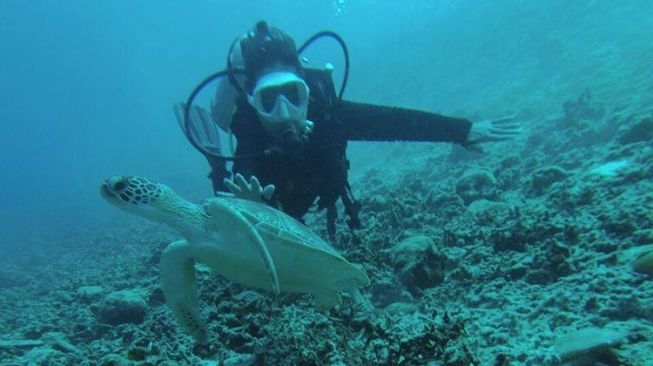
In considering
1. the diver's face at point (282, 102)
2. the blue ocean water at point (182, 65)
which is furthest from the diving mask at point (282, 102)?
the blue ocean water at point (182, 65)

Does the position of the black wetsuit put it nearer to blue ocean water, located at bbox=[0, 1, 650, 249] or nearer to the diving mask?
the diving mask

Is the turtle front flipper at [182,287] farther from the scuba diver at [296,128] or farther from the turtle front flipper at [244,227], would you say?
the scuba diver at [296,128]

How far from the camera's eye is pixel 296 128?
3396 millimetres

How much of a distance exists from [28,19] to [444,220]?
78.2 m

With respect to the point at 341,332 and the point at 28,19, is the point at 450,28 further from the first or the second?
the point at 28,19

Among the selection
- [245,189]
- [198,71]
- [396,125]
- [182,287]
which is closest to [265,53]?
[396,125]

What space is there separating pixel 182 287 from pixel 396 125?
2.64 m

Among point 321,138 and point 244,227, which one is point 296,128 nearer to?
point 321,138

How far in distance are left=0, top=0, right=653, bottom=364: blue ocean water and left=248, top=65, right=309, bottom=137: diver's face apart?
418cm

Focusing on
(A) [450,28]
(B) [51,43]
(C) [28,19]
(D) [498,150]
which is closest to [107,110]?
(B) [51,43]

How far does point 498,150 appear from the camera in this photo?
26.9ft

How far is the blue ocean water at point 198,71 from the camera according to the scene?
14695 millimetres

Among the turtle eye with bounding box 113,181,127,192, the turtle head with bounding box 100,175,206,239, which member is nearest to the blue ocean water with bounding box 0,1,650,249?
the turtle head with bounding box 100,175,206,239

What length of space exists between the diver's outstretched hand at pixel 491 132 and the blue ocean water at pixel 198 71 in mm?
2059
